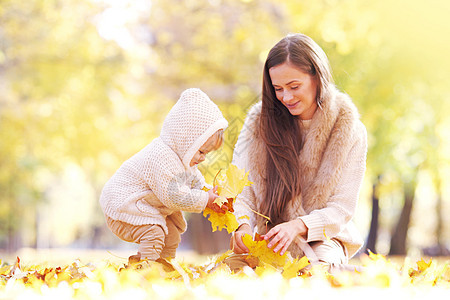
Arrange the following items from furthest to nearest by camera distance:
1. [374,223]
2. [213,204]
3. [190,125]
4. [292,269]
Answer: [374,223] → [190,125] → [213,204] → [292,269]

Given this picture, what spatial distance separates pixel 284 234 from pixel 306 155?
649 mm

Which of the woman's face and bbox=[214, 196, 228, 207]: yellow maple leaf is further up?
the woman's face

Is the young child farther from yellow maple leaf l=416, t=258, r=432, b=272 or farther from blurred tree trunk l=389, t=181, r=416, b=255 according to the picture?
blurred tree trunk l=389, t=181, r=416, b=255

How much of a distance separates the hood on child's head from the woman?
391 millimetres

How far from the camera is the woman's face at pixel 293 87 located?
2721 mm

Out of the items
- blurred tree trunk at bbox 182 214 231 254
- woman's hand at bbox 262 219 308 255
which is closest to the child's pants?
woman's hand at bbox 262 219 308 255

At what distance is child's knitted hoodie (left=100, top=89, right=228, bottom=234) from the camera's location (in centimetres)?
255

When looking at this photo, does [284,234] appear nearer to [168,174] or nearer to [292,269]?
[292,269]

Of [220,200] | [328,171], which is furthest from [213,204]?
[328,171]

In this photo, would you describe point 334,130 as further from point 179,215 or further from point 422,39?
point 422,39

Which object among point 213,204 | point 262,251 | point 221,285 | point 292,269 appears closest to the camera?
point 221,285

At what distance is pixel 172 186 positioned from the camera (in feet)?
8.36

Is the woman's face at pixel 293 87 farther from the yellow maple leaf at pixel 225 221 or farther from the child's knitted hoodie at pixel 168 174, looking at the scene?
the yellow maple leaf at pixel 225 221

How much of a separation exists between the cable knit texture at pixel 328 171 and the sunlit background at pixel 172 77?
4.37 metres
